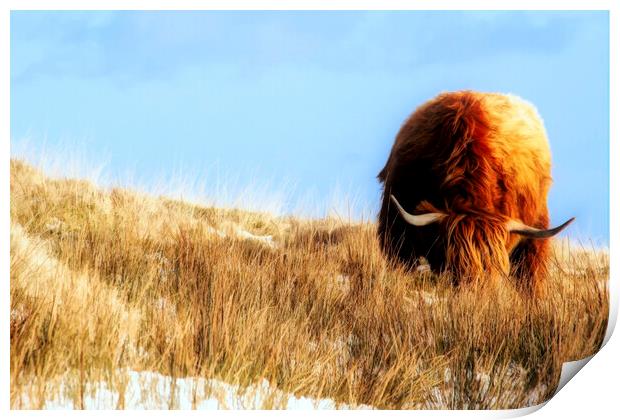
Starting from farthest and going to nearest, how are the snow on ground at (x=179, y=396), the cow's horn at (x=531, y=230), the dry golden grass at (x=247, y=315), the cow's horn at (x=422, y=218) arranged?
the cow's horn at (x=422, y=218), the cow's horn at (x=531, y=230), the dry golden grass at (x=247, y=315), the snow on ground at (x=179, y=396)

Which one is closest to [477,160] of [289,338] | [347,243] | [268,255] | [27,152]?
[347,243]

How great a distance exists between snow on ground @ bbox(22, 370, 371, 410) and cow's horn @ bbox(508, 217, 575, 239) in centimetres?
191

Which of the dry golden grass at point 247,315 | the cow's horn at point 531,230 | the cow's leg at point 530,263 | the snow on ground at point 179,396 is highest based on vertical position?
the cow's horn at point 531,230

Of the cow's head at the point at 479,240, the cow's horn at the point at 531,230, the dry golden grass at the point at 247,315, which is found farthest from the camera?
the cow's head at the point at 479,240

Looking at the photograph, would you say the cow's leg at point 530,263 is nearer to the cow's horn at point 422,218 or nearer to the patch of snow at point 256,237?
the cow's horn at point 422,218

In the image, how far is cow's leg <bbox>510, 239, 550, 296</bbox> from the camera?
16.5 ft

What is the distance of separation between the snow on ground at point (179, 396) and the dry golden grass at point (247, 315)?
0.02m

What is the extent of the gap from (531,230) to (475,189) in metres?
0.48

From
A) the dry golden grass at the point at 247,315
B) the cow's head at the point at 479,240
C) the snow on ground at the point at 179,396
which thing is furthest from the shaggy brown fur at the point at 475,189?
the snow on ground at the point at 179,396

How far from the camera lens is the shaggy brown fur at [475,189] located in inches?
202

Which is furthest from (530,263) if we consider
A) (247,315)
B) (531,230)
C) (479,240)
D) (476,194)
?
(247,315)

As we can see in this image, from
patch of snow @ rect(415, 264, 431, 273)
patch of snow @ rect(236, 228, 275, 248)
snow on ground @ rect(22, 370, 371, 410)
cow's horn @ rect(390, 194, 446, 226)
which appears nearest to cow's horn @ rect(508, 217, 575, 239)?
cow's horn @ rect(390, 194, 446, 226)

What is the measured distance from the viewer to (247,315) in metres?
4.25

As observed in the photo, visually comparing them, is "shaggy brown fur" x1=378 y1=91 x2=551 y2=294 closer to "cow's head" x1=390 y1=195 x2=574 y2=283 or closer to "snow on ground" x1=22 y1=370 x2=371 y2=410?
"cow's head" x1=390 y1=195 x2=574 y2=283
